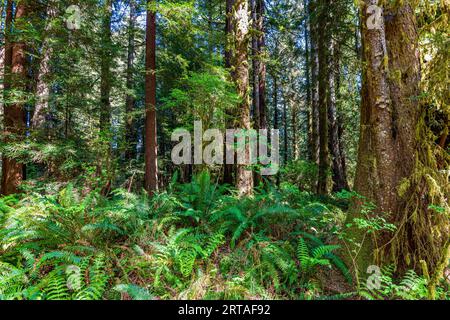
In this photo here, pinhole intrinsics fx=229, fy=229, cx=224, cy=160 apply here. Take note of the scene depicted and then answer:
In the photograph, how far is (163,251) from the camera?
3.03 m

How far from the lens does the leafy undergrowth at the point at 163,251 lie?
262cm

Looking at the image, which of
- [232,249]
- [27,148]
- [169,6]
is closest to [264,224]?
[232,249]

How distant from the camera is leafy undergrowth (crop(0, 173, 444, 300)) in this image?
262 cm

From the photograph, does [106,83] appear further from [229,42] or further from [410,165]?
[410,165]

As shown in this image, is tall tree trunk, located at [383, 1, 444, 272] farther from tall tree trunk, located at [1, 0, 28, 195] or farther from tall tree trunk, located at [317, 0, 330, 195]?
tall tree trunk, located at [1, 0, 28, 195]

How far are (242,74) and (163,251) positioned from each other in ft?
15.3

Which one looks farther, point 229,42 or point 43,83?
point 43,83

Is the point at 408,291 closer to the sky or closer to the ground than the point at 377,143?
closer to the ground

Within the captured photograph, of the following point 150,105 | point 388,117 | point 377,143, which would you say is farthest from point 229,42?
point 377,143

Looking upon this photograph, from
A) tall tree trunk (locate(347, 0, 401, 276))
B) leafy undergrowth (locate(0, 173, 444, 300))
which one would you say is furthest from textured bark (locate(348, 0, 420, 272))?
leafy undergrowth (locate(0, 173, 444, 300))

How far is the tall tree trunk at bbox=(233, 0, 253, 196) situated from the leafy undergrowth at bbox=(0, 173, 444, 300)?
4.54ft

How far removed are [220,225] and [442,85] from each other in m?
3.63

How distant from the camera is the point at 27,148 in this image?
574 cm

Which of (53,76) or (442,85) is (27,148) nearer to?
(53,76)
